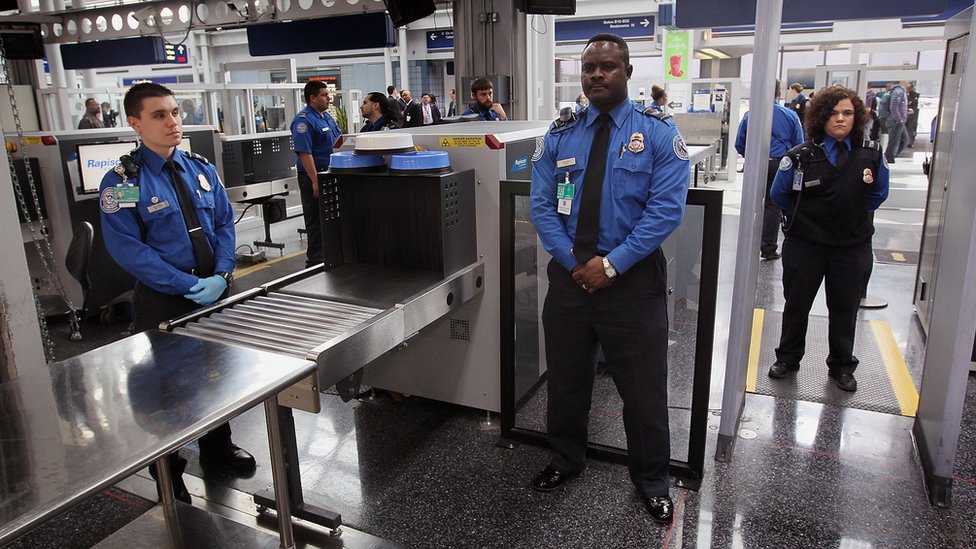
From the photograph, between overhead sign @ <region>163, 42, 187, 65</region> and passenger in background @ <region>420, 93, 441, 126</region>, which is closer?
passenger in background @ <region>420, 93, 441, 126</region>

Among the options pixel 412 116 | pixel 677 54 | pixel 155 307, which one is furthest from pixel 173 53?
pixel 155 307

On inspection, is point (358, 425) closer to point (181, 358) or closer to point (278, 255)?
point (181, 358)

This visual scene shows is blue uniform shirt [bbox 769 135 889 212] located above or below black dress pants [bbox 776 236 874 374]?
above

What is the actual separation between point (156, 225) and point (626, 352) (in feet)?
5.95

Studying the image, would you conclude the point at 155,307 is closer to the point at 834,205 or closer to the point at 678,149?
the point at 678,149

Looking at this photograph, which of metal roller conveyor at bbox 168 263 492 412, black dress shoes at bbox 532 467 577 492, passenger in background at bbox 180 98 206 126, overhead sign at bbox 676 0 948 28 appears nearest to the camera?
metal roller conveyor at bbox 168 263 492 412

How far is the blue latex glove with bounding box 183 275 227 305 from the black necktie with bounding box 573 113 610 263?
54.3 inches

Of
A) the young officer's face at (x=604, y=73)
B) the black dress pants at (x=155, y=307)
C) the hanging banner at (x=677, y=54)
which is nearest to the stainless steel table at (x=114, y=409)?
the black dress pants at (x=155, y=307)

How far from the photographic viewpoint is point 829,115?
330 centimetres

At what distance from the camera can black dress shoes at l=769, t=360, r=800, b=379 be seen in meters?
3.75

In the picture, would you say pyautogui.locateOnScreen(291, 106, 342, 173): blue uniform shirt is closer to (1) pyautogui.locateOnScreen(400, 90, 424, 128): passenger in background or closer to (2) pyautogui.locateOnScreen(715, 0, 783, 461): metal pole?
(1) pyautogui.locateOnScreen(400, 90, 424, 128): passenger in background

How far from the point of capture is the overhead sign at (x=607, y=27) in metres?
14.9

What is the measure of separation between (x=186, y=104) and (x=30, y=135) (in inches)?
495

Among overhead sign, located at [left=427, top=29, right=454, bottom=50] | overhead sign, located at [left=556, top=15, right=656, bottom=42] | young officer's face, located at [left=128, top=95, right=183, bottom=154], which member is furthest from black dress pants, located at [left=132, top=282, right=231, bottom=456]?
overhead sign, located at [left=556, top=15, right=656, bottom=42]
